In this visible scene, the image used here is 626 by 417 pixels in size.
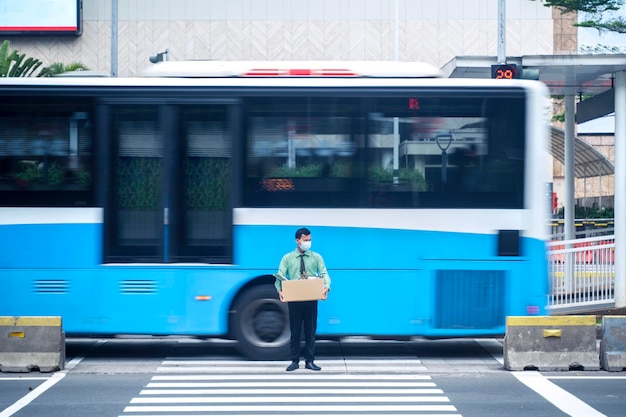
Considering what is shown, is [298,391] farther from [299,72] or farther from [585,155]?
[585,155]

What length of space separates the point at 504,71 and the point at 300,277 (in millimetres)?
5432

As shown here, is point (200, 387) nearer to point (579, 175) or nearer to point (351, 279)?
point (351, 279)

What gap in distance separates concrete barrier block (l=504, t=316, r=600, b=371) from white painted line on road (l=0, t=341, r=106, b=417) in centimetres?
537

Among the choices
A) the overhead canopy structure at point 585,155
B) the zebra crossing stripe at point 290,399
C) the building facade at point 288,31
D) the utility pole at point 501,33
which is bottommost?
the zebra crossing stripe at point 290,399

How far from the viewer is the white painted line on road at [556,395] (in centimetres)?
982

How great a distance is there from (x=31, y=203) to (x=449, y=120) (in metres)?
5.42

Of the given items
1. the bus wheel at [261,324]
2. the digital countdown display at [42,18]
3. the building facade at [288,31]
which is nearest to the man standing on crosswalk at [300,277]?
the bus wheel at [261,324]

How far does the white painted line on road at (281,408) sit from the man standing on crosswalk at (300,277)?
240 cm

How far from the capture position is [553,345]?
497 inches

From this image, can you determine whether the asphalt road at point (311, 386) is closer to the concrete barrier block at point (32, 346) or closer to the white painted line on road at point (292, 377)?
the white painted line on road at point (292, 377)

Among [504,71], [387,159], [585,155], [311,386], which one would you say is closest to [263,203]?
[387,159]

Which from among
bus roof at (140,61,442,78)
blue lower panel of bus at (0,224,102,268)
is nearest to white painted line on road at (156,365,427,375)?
blue lower panel of bus at (0,224,102,268)

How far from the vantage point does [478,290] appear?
519 inches

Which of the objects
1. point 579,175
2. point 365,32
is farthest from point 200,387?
point 365,32
